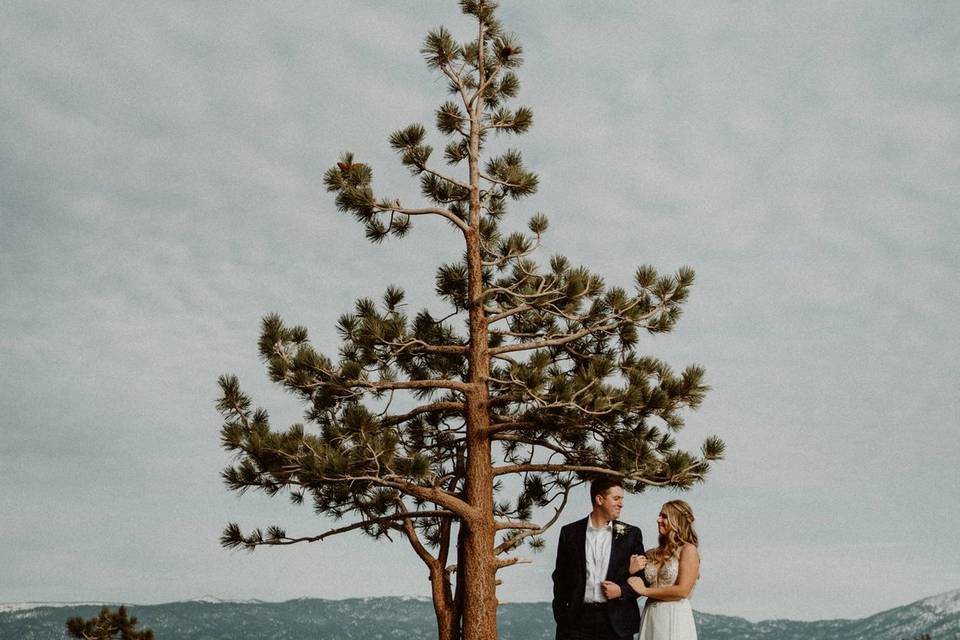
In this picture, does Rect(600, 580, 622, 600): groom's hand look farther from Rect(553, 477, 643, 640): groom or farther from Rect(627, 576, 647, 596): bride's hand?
Rect(627, 576, 647, 596): bride's hand

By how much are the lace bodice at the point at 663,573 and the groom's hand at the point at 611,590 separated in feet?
0.94

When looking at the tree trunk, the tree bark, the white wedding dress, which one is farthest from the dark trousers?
the tree trunk

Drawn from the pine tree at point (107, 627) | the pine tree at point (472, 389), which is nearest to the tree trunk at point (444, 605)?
the pine tree at point (472, 389)

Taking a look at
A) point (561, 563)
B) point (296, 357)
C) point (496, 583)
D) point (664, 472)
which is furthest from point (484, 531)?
point (561, 563)

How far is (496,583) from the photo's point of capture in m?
8.67

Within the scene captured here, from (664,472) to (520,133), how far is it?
4.92 m

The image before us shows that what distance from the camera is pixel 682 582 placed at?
477 cm

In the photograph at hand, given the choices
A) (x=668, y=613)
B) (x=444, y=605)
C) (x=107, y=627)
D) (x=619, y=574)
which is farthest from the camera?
(x=107, y=627)

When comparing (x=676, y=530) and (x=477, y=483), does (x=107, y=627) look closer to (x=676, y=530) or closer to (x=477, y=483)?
(x=477, y=483)

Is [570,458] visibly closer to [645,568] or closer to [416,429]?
[416,429]

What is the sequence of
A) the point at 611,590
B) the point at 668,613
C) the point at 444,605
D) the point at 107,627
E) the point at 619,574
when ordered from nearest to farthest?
1. the point at 611,590
2. the point at 619,574
3. the point at 668,613
4. the point at 444,605
5. the point at 107,627

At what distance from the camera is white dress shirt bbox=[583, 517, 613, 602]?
4.80 meters

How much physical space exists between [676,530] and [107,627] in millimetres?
11710

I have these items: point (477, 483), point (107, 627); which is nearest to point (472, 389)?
point (477, 483)
